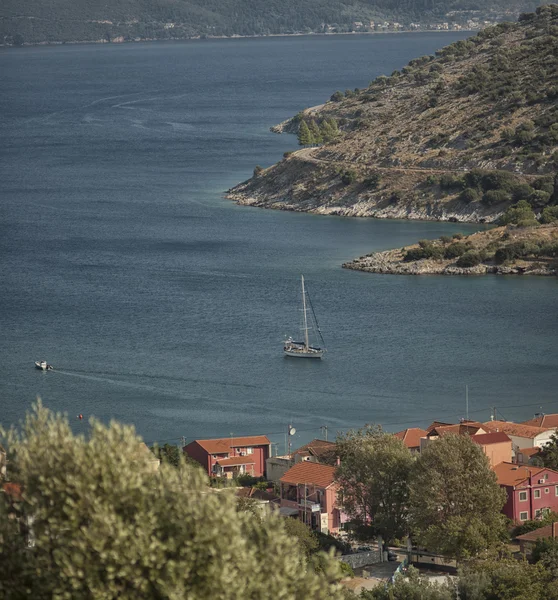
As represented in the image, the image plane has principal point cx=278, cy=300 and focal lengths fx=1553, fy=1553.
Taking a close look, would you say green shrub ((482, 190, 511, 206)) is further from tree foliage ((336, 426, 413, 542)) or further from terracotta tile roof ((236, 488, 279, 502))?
tree foliage ((336, 426, 413, 542))

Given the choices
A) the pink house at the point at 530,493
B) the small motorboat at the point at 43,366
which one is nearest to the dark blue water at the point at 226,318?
the small motorboat at the point at 43,366

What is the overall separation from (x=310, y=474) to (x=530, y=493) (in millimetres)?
5022

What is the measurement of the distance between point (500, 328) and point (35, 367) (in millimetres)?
17744

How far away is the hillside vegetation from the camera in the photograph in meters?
86.1

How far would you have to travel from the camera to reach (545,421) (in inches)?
1591

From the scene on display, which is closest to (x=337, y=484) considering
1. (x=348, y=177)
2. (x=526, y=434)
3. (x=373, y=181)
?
(x=526, y=434)

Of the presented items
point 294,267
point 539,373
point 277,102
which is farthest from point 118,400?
point 277,102

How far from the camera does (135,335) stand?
5900 cm

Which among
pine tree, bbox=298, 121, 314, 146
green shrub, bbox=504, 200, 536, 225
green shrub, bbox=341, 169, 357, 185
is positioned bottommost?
green shrub, bbox=504, 200, 536, 225

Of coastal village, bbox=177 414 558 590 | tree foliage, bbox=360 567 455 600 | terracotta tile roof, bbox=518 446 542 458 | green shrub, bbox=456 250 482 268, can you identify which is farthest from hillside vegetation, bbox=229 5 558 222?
tree foliage, bbox=360 567 455 600

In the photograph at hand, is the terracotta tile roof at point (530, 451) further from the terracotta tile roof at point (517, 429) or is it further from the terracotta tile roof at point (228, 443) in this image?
the terracotta tile roof at point (228, 443)

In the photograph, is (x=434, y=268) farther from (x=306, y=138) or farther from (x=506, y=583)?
(x=506, y=583)

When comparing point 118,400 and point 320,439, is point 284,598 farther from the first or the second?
point 118,400

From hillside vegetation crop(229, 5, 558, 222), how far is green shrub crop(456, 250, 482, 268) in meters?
11.2
